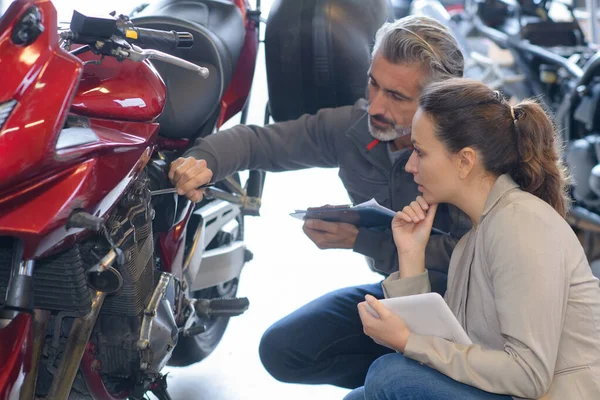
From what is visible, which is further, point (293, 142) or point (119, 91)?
point (293, 142)

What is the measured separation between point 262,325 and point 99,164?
1538 millimetres

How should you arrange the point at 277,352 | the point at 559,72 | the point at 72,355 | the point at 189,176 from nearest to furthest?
the point at 72,355
the point at 189,176
the point at 277,352
the point at 559,72

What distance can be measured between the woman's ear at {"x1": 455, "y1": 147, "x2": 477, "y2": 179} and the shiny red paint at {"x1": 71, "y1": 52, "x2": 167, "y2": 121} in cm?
53

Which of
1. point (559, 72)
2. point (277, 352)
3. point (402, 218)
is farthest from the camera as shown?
point (559, 72)

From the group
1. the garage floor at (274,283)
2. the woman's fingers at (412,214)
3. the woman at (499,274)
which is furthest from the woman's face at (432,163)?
the garage floor at (274,283)

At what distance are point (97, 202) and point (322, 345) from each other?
2.62 ft

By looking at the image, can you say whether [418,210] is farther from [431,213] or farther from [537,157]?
[537,157]

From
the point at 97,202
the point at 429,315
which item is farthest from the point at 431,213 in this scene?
the point at 97,202

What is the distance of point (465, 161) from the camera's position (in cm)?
146

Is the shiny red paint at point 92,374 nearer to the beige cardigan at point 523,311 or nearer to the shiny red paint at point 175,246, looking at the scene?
the shiny red paint at point 175,246

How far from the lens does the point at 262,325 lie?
108 inches

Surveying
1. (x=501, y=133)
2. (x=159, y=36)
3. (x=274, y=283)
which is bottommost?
(x=274, y=283)

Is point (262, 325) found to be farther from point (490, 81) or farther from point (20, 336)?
point (490, 81)

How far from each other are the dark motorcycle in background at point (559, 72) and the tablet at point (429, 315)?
1.25m
